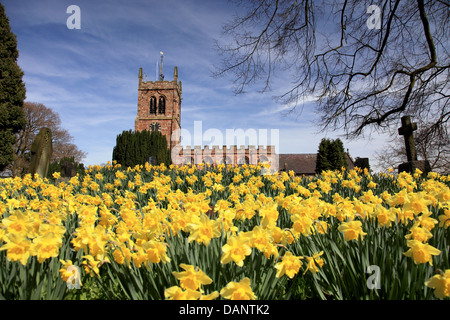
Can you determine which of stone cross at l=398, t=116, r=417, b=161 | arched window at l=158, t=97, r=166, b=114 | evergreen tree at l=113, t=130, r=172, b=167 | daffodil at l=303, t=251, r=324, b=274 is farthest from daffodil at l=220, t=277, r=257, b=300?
arched window at l=158, t=97, r=166, b=114

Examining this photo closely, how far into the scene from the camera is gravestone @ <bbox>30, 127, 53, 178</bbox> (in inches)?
293

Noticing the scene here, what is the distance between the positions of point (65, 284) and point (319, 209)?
1463mm

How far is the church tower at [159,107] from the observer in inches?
1560

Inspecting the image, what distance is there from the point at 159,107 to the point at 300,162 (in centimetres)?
2211

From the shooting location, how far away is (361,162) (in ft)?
24.8

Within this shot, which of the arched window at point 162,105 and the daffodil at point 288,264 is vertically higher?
the arched window at point 162,105

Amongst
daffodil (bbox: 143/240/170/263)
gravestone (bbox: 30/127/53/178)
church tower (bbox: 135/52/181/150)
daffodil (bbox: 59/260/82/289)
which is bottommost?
daffodil (bbox: 59/260/82/289)

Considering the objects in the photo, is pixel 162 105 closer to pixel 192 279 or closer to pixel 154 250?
pixel 154 250

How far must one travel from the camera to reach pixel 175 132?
3988 cm

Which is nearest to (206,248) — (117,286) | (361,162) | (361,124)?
(117,286)

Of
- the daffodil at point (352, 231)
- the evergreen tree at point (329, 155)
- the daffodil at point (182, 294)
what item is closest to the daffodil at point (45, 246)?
the daffodil at point (182, 294)

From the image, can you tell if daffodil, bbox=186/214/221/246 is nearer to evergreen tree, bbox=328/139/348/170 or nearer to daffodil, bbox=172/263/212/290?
daffodil, bbox=172/263/212/290

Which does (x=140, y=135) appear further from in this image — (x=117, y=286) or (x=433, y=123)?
(x=117, y=286)

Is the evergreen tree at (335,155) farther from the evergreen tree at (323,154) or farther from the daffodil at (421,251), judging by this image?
the daffodil at (421,251)
